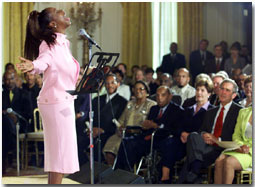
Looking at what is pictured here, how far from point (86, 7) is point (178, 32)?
78.6 inches

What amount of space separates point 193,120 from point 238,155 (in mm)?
1002

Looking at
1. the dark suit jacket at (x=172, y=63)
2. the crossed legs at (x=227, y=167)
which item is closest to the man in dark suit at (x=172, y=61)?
the dark suit jacket at (x=172, y=63)

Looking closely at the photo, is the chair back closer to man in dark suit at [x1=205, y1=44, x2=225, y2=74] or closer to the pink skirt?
man in dark suit at [x1=205, y1=44, x2=225, y2=74]

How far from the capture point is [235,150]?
5223mm

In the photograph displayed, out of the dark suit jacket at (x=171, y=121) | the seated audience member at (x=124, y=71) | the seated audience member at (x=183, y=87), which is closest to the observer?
the dark suit jacket at (x=171, y=121)

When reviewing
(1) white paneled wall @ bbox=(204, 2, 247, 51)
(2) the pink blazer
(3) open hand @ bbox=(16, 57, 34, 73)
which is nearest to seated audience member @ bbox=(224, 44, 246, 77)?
(1) white paneled wall @ bbox=(204, 2, 247, 51)

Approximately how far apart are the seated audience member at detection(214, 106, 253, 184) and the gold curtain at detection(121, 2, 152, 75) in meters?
6.39

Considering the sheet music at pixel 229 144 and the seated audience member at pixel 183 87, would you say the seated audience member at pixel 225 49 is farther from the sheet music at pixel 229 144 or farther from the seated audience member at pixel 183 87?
the sheet music at pixel 229 144

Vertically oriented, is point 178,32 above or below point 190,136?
above

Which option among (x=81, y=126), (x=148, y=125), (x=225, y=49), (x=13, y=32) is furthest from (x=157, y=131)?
(x=13, y=32)

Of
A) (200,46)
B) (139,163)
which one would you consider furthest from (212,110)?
(200,46)

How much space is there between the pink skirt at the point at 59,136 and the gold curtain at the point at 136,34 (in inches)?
307

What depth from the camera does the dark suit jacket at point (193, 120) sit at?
598 centimetres

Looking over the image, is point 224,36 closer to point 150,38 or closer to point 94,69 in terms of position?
point 150,38
